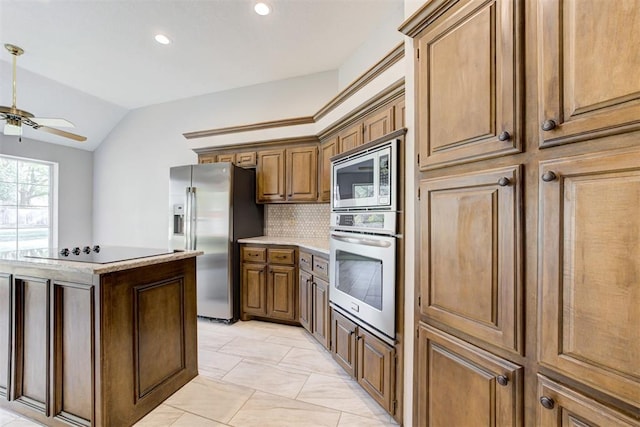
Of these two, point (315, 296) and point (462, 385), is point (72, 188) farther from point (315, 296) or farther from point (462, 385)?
point (462, 385)

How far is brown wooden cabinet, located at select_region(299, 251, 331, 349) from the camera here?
2779 millimetres

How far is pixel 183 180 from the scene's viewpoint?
147 inches

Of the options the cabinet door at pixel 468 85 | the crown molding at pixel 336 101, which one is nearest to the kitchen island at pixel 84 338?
the cabinet door at pixel 468 85

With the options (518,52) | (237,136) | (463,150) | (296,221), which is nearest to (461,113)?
(463,150)

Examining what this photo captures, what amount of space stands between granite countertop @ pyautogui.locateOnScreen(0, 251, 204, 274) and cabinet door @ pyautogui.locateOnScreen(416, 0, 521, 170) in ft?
5.68

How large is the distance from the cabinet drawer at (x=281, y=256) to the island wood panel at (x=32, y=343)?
2.01 metres

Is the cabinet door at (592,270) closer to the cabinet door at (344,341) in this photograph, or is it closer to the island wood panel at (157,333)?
the cabinet door at (344,341)

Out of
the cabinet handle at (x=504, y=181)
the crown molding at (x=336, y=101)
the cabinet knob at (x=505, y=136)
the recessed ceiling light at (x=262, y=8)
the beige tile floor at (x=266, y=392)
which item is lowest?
the beige tile floor at (x=266, y=392)

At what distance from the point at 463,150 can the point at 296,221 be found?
3.06m

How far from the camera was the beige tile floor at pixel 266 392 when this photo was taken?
1889 millimetres

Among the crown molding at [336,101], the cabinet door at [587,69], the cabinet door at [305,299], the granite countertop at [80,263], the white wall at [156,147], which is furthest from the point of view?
the white wall at [156,147]

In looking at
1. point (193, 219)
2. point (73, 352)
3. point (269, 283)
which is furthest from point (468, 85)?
point (193, 219)

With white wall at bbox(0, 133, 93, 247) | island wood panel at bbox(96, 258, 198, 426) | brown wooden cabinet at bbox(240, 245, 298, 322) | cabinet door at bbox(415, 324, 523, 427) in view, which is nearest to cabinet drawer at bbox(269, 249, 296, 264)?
brown wooden cabinet at bbox(240, 245, 298, 322)

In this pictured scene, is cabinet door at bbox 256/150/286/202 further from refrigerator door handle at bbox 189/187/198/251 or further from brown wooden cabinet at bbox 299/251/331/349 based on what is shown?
brown wooden cabinet at bbox 299/251/331/349
